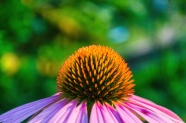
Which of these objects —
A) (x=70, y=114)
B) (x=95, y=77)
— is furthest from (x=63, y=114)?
(x=95, y=77)

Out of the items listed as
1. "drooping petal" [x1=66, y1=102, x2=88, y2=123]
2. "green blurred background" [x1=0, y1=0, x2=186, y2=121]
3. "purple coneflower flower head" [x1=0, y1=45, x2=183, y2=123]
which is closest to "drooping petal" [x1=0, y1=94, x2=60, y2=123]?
"purple coneflower flower head" [x1=0, y1=45, x2=183, y2=123]

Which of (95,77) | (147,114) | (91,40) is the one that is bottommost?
(147,114)

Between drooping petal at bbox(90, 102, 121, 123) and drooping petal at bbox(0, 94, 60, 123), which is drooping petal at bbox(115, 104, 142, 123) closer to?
drooping petal at bbox(90, 102, 121, 123)

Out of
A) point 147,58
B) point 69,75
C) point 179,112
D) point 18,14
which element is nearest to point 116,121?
point 69,75

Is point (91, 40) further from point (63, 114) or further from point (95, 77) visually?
point (63, 114)

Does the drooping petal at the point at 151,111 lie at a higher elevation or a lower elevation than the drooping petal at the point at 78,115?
lower

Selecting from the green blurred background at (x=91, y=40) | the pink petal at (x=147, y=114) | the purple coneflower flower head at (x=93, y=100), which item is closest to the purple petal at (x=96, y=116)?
the purple coneflower flower head at (x=93, y=100)

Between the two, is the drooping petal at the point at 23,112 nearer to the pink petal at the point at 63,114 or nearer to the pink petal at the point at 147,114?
the pink petal at the point at 63,114
